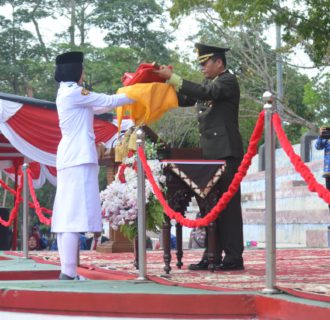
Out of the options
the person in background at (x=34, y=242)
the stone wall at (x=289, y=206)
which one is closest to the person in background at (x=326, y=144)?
the person in background at (x=34, y=242)

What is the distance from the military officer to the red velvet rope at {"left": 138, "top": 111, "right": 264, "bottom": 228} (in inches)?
27.5

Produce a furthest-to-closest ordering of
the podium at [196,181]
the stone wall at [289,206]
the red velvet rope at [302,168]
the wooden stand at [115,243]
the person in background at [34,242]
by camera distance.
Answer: the stone wall at [289,206]
the person in background at [34,242]
the wooden stand at [115,243]
the podium at [196,181]
the red velvet rope at [302,168]

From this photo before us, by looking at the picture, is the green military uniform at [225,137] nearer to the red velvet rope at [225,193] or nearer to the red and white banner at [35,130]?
the red velvet rope at [225,193]

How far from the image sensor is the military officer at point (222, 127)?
8125 mm

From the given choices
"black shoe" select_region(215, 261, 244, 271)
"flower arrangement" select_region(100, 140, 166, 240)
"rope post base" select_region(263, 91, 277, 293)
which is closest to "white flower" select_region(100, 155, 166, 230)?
"flower arrangement" select_region(100, 140, 166, 240)

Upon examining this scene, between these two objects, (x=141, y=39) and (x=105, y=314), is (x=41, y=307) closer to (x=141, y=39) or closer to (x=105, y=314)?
(x=105, y=314)

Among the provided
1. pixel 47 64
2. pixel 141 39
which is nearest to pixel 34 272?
pixel 47 64

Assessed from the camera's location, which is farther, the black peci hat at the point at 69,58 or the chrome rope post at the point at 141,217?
the black peci hat at the point at 69,58

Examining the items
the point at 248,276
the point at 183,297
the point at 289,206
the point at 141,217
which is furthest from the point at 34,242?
the point at 183,297

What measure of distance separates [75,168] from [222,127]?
1334mm

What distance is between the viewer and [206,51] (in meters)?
8.22

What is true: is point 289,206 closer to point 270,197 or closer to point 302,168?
point 270,197

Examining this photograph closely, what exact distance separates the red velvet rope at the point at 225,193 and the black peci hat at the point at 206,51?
3.79 ft

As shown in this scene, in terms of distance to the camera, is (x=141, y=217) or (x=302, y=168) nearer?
(x=302, y=168)
